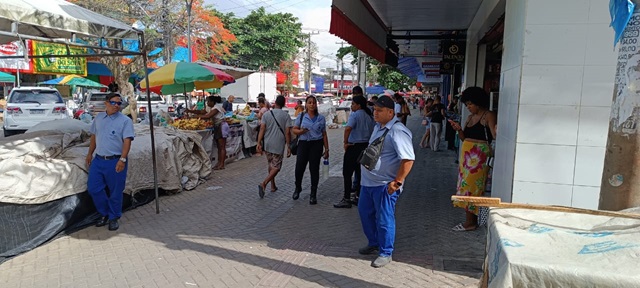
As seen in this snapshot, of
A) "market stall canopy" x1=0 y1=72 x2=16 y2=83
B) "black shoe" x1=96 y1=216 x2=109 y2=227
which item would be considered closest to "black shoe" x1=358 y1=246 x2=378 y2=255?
"black shoe" x1=96 y1=216 x2=109 y2=227

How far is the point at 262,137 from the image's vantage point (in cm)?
743

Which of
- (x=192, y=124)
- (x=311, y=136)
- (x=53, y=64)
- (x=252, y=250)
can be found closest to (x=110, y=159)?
(x=252, y=250)

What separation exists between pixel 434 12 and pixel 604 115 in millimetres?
6272

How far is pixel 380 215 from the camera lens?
4383mm

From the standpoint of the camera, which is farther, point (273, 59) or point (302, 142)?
point (273, 59)

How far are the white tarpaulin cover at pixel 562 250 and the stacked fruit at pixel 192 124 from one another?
784cm

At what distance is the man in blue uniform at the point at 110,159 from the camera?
5.53 metres

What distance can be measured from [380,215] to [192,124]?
6182mm

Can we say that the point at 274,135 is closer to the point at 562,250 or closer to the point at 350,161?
the point at 350,161

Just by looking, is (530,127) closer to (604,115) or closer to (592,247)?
(604,115)

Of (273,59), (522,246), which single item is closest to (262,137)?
(522,246)

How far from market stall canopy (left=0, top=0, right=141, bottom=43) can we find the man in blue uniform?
32.8 inches

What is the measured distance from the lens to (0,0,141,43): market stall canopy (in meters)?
4.52

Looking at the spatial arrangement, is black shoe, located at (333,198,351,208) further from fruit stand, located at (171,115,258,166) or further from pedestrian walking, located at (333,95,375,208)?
fruit stand, located at (171,115,258,166)
